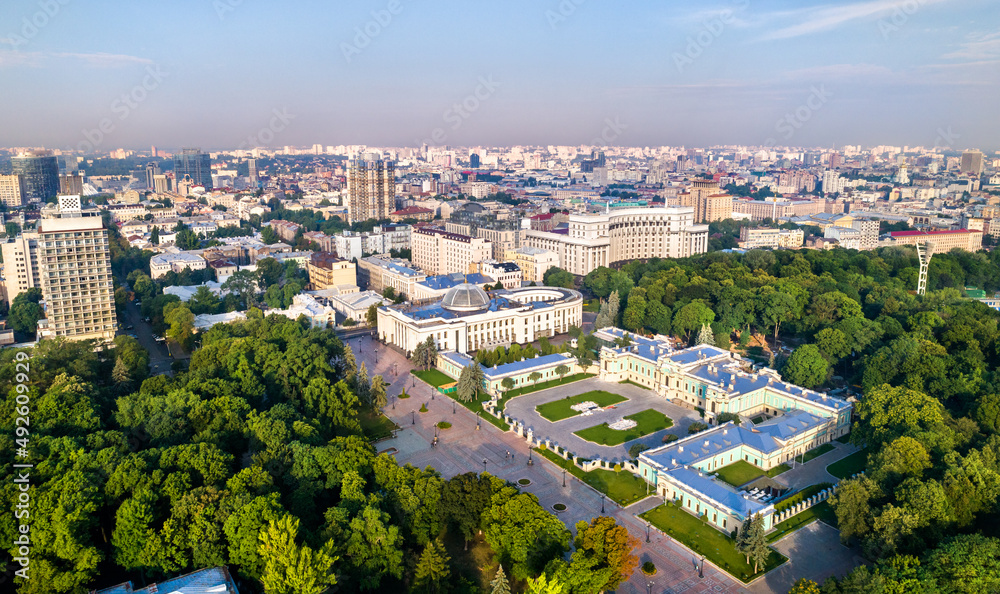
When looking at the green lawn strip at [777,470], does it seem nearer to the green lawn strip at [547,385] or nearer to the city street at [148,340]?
the green lawn strip at [547,385]

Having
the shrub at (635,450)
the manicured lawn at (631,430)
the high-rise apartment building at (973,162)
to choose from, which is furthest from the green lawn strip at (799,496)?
the high-rise apartment building at (973,162)

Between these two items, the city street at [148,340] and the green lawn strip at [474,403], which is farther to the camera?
the city street at [148,340]

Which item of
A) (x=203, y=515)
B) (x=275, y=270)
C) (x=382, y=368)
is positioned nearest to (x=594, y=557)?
(x=203, y=515)

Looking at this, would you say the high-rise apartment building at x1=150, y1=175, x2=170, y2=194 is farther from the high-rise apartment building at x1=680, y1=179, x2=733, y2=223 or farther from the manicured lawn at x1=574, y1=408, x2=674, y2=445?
the manicured lawn at x1=574, y1=408, x2=674, y2=445

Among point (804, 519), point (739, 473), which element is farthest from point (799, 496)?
point (739, 473)

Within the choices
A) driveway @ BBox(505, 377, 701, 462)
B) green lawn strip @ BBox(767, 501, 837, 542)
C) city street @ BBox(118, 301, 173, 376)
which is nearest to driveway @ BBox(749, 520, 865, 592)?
green lawn strip @ BBox(767, 501, 837, 542)

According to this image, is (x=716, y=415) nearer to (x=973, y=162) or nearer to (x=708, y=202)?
(x=708, y=202)
